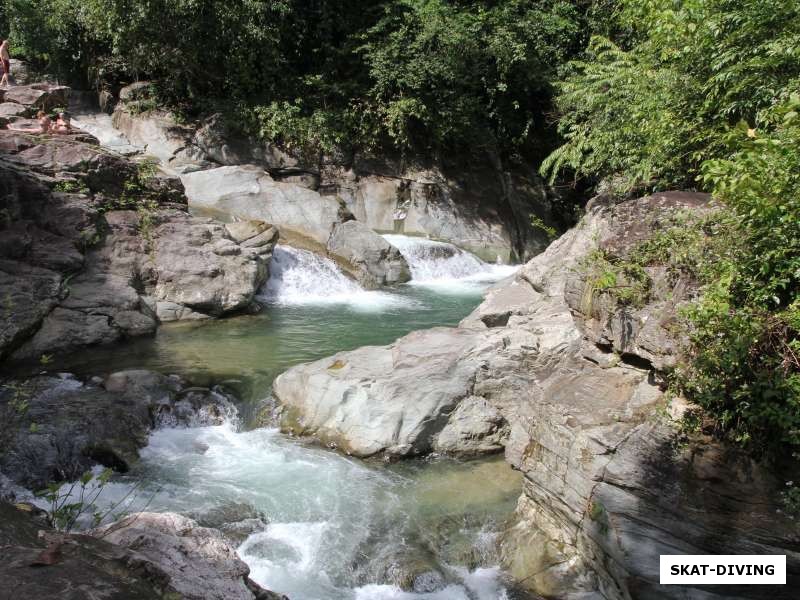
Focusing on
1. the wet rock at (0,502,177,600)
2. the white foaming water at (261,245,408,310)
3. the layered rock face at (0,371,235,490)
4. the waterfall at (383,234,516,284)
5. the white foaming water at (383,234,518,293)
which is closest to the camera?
the wet rock at (0,502,177,600)

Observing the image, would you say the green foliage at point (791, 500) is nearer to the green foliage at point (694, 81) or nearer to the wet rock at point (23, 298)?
the green foliage at point (694, 81)

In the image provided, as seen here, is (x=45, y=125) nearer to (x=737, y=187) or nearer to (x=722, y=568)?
(x=737, y=187)

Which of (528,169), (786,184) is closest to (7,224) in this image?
(786,184)

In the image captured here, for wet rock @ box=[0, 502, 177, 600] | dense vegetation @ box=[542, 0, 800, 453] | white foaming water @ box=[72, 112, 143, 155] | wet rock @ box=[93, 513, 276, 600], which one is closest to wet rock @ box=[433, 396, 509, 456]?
dense vegetation @ box=[542, 0, 800, 453]

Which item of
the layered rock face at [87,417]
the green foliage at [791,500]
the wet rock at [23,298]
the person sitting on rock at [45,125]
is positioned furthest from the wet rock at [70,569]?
the person sitting on rock at [45,125]

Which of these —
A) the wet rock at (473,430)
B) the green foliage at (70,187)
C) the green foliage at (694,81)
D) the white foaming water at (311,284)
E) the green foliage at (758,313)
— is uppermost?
the green foliage at (694,81)

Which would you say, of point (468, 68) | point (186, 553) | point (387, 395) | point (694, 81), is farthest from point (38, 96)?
point (186, 553)

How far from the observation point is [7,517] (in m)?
3.04

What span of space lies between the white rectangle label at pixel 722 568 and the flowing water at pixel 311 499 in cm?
138

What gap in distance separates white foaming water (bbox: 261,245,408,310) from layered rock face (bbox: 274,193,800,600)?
4.97 meters

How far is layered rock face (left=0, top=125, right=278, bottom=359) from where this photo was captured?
9.34m

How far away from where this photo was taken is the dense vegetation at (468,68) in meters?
6.84

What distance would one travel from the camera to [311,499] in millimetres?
6082

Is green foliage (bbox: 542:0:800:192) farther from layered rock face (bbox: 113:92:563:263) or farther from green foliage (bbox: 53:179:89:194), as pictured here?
green foliage (bbox: 53:179:89:194)
